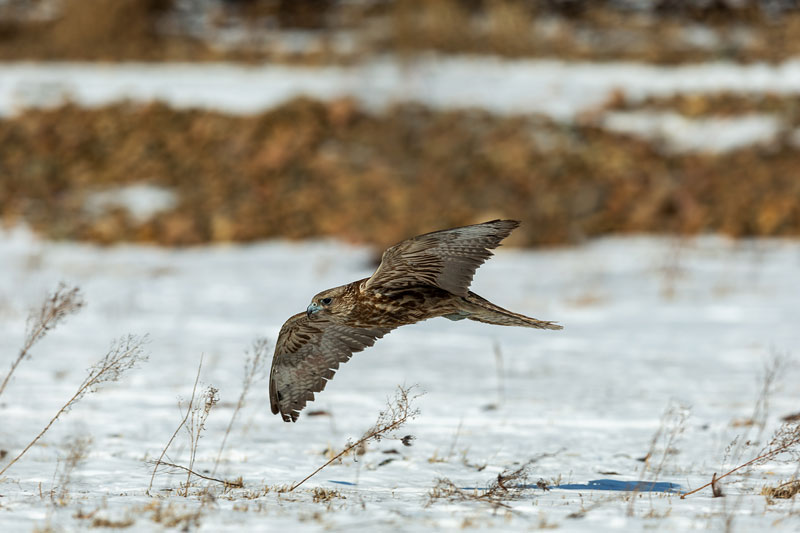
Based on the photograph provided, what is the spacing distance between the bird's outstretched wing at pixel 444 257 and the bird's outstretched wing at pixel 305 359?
0.79 meters

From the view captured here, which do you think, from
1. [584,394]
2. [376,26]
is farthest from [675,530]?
[376,26]

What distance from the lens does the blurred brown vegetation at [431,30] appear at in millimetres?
21891

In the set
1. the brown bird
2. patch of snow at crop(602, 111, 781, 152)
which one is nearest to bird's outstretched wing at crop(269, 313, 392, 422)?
the brown bird

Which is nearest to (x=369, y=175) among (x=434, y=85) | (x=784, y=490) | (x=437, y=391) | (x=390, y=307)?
(x=434, y=85)

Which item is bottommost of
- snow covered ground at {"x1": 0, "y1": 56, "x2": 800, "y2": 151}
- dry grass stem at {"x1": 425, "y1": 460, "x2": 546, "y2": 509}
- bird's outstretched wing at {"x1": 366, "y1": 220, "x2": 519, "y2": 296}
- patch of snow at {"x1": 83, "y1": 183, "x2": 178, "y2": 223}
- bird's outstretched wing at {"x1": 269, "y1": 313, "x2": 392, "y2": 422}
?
dry grass stem at {"x1": 425, "y1": 460, "x2": 546, "y2": 509}

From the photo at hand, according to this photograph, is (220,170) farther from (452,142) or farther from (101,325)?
(101,325)

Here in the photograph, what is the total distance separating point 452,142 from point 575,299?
694 centimetres

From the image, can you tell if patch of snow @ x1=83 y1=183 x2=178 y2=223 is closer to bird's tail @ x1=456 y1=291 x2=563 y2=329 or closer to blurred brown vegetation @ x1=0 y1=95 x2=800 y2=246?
blurred brown vegetation @ x1=0 y1=95 x2=800 y2=246

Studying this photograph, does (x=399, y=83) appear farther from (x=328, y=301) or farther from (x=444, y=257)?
(x=444, y=257)

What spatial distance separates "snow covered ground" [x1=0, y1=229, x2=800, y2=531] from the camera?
4.36 m

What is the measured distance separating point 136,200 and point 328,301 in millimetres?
13469

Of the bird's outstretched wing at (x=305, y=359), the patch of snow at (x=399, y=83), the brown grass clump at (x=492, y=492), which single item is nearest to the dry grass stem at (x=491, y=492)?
the brown grass clump at (x=492, y=492)

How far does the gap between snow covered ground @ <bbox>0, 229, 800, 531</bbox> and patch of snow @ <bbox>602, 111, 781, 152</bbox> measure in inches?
150

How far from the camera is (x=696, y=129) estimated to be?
19.4m
